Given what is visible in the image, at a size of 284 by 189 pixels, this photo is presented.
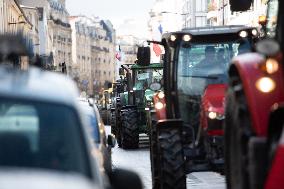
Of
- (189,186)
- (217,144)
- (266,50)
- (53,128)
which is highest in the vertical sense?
(266,50)

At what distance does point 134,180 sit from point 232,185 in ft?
8.77

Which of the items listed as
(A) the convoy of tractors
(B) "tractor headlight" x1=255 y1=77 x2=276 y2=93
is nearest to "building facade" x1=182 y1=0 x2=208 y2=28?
(A) the convoy of tractors

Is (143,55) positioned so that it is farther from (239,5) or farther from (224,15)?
(224,15)

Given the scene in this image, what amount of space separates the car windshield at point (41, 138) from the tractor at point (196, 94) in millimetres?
5843

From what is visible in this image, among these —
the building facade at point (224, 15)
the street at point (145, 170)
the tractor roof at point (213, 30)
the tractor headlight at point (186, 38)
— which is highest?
the building facade at point (224, 15)

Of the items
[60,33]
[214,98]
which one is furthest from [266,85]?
[60,33]

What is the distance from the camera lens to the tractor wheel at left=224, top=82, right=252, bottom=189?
24.2ft

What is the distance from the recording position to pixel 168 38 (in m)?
12.9

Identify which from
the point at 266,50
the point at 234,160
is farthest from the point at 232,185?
the point at 266,50

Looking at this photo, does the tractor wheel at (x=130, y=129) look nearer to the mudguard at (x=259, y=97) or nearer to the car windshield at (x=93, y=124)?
the car windshield at (x=93, y=124)

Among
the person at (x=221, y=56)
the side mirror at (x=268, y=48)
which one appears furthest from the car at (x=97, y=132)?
the side mirror at (x=268, y=48)

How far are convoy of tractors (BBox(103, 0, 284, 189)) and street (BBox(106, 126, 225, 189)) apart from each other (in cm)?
83

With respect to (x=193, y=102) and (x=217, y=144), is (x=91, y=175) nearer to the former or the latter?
(x=217, y=144)

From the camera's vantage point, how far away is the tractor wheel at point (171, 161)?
11.3m
